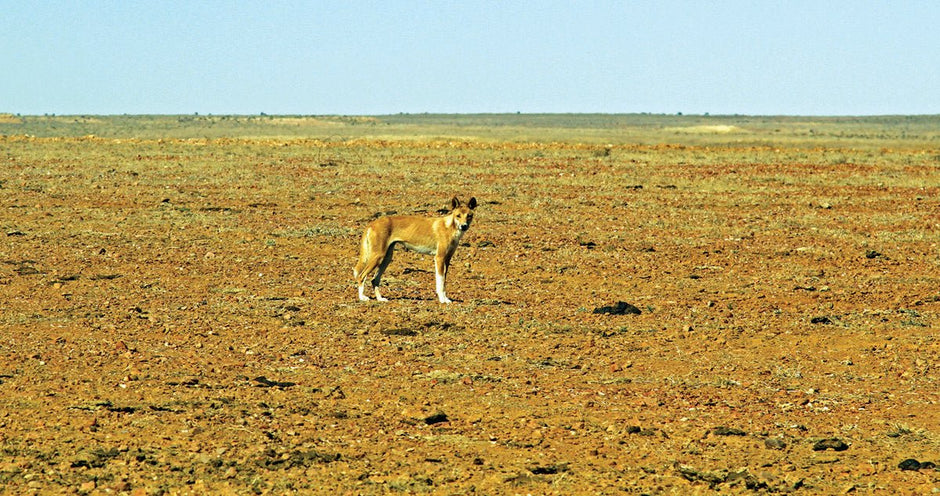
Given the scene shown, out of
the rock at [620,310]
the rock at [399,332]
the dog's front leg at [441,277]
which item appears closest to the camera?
the rock at [399,332]

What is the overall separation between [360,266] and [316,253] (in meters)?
4.46

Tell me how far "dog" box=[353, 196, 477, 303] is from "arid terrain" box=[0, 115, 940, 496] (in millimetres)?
533

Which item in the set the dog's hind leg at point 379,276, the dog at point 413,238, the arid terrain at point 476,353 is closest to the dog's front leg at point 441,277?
the dog at point 413,238

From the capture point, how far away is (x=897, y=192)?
3130 centimetres

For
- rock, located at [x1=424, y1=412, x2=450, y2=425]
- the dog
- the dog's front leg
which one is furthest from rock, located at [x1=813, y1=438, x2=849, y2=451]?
the dog

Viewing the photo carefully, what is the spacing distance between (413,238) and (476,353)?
3497 millimetres

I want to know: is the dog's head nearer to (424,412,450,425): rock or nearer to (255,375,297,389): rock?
(255,375,297,389): rock

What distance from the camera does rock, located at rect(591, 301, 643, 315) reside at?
555 inches

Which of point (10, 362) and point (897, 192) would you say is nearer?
point (10, 362)

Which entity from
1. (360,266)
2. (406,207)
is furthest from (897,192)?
(360,266)

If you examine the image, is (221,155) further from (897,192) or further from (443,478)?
(443,478)

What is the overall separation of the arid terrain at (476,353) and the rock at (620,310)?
19cm

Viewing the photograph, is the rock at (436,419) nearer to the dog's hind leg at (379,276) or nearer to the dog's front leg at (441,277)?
the dog's front leg at (441,277)

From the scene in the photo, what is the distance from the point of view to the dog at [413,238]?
48.2 ft
